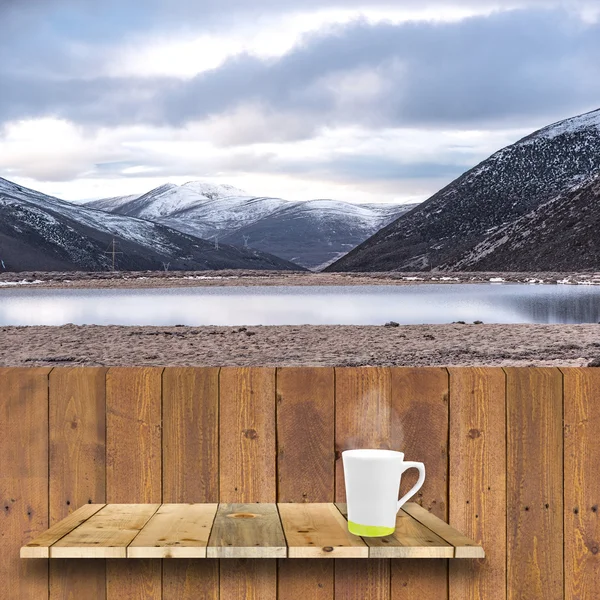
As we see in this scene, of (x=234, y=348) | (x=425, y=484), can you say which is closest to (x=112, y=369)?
(x=425, y=484)

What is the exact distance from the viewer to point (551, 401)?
12.6 ft

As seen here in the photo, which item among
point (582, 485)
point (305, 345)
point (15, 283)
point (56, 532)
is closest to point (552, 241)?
point (15, 283)

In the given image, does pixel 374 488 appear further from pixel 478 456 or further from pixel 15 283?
pixel 15 283

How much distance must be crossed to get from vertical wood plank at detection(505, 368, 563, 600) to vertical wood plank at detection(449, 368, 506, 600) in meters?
0.04

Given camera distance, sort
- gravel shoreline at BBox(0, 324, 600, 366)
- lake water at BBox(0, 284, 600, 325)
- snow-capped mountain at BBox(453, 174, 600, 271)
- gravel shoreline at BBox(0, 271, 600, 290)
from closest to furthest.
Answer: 1. gravel shoreline at BBox(0, 324, 600, 366)
2. lake water at BBox(0, 284, 600, 325)
3. gravel shoreline at BBox(0, 271, 600, 290)
4. snow-capped mountain at BBox(453, 174, 600, 271)

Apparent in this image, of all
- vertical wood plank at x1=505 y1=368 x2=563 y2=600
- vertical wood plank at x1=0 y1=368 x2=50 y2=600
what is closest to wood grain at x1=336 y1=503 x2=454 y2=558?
vertical wood plank at x1=505 y1=368 x2=563 y2=600

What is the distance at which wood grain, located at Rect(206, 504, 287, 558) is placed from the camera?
11.1 ft

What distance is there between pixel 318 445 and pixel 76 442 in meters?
0.98

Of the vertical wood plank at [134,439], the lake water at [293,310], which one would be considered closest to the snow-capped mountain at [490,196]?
the lake water at [293,310]

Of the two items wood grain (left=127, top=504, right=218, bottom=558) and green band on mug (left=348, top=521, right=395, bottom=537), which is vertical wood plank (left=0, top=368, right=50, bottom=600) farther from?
green band on mug (left=348, top=521, right=395, bottom=537)

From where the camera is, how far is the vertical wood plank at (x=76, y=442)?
384 cm

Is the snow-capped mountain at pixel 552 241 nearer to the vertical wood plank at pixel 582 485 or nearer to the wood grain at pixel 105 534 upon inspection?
the vertical wood plank at pixel 582 485

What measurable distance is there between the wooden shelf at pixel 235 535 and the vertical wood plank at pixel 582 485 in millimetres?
533

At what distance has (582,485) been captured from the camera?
384 centimetres
